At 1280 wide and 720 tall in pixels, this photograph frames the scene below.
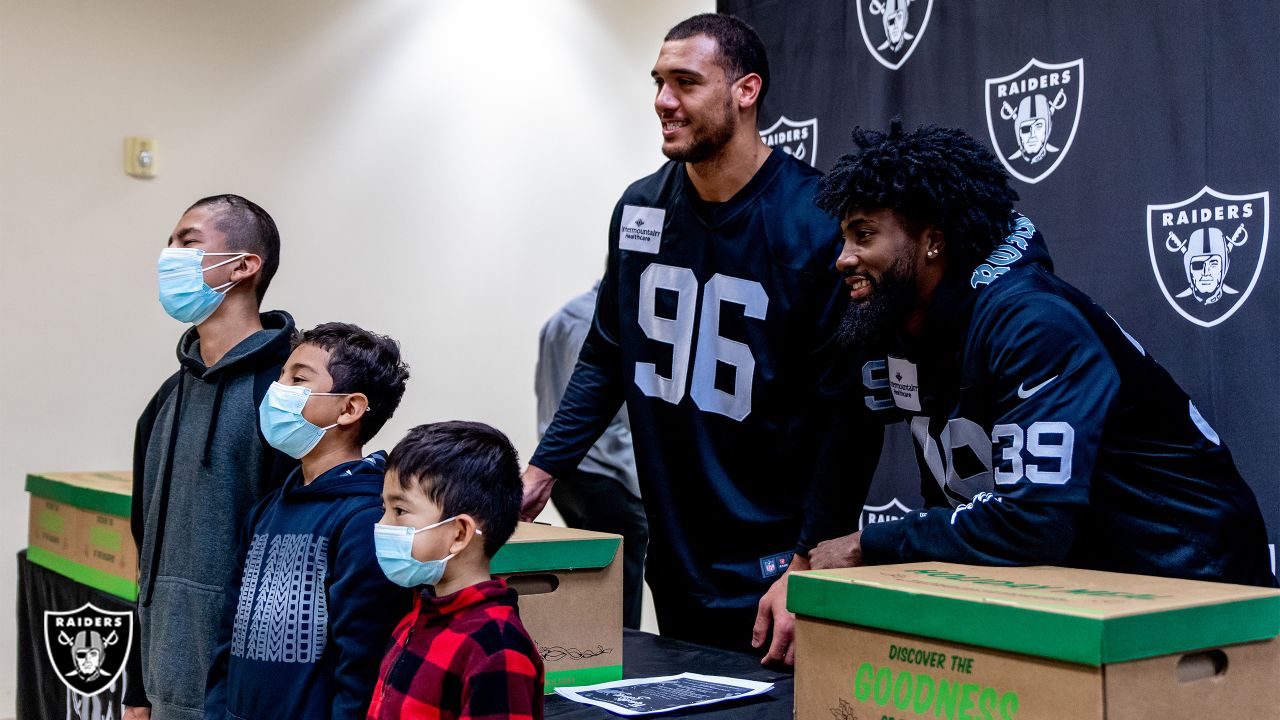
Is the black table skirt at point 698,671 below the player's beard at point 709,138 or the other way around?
below

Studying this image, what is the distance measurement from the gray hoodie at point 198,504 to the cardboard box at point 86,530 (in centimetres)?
72

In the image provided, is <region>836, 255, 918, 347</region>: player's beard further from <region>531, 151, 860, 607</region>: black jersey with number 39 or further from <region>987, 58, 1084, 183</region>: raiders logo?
<region>987, 58, 1084, 183</region>: raiders logo

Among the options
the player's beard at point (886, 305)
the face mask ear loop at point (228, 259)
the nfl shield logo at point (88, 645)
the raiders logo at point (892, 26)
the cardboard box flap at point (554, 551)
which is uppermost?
the raiders logo at point (892, 26)

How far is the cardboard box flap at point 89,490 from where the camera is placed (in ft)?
8.62

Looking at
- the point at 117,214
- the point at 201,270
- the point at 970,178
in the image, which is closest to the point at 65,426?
the point at 117,214

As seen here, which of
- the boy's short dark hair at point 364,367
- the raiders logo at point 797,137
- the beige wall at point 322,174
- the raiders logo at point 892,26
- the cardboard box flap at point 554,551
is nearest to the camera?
the cardboard box flap at point 554,551

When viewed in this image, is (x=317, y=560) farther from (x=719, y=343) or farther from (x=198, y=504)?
(x=719, y=343)

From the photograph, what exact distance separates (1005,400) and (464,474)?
2.32 feet

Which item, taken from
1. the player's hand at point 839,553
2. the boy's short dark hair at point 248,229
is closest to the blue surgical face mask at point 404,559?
the player's hand at point 839,553

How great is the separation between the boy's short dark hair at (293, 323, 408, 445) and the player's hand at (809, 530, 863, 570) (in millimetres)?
675

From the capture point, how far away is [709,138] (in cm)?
204

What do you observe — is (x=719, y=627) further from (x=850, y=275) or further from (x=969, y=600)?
(x=969, y=600)

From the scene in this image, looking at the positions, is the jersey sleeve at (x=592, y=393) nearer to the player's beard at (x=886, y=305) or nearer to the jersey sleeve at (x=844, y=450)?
the jersey sleeve at (x=844, y=450)

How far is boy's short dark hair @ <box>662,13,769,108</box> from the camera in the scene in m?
2.08
